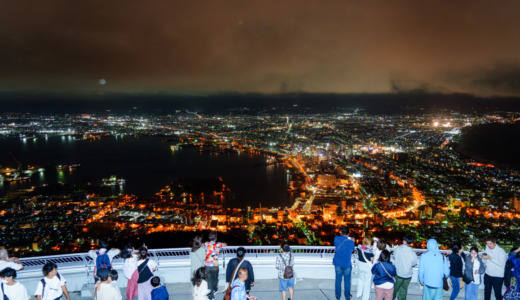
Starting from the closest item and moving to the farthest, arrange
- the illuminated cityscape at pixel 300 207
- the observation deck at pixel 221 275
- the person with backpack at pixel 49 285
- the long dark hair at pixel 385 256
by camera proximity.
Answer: the person with backpack at pixel 49 285, the long dark hair at pixel 385 256, the observation deck at pixel 221 275, the illuminated cityscape at pixel 300 207

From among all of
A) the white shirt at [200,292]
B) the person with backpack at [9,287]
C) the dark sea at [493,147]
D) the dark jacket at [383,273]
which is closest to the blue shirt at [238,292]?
the white shirt at [200,292]

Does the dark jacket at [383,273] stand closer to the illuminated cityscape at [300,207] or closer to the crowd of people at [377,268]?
the crowd of people at [377,268]

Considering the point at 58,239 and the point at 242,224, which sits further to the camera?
the point at 242,224

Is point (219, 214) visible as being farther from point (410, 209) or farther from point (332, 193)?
point (410, 209)

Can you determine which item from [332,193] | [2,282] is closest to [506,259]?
[2,282]

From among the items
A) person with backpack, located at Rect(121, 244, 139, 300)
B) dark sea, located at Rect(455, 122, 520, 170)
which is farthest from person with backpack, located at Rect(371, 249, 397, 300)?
dark sea, located at Rect(455, 122, 520, 170)

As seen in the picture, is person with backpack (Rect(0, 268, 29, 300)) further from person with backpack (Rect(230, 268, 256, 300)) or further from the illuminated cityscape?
the illuminated cityscape

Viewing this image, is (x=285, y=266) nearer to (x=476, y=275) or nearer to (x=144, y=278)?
(x=144, y=278)
